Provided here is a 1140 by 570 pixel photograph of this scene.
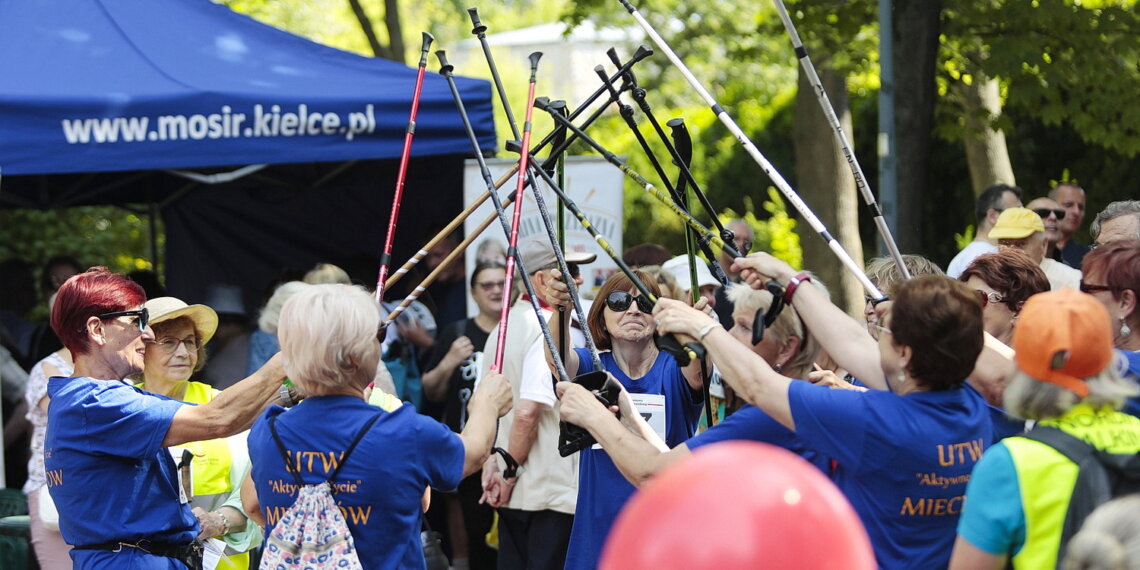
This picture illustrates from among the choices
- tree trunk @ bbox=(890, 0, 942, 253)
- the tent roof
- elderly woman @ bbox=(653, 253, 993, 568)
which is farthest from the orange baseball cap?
tree trunk @ bbox=(890, 0, 942, 253)

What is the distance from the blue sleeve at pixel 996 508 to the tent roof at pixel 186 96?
456cm

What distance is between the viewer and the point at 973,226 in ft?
37.1

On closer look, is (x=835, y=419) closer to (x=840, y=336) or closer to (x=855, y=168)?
(x=840, y=336)

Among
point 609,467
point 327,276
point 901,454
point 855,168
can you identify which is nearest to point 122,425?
point 609,467

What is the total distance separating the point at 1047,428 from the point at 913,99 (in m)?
5.45

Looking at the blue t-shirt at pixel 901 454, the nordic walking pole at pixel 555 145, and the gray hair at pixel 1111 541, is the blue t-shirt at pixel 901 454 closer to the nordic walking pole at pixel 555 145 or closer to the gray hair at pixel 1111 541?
the gray hair at pixel 1111 541

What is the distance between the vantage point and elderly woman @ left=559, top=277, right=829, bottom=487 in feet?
10.3

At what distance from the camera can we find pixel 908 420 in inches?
110

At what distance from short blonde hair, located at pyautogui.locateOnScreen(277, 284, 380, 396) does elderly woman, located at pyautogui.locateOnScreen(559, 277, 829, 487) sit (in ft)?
1.97

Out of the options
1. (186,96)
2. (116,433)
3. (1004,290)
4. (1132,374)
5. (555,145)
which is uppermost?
(186,96)

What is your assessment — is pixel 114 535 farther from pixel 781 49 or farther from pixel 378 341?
pixel 781 49

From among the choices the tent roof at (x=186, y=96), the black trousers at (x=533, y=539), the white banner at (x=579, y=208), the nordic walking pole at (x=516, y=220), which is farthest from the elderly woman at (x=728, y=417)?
the tent roof at (x=186, y=96)

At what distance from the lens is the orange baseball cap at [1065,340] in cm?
251

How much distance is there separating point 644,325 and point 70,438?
187cm
